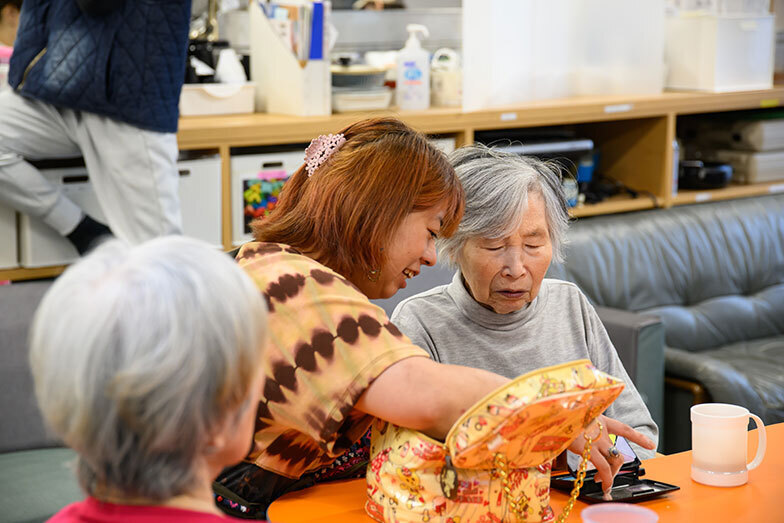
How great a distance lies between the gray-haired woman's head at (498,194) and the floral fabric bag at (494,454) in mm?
593

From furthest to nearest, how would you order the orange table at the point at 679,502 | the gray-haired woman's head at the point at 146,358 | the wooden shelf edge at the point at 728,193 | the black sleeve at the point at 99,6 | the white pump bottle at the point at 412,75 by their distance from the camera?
the wooden shelf edge at the point at 728,193, the white pump bottle at the point at 412,75, the black sleeve at the point at 99,6, the orange table at the point at 679,502, the gray-haired woman's head at the point at 146,358

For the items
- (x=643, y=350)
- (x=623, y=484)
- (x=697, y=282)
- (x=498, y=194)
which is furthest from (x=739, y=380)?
(x=623, y=484)

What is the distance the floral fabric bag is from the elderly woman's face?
1.82 feet

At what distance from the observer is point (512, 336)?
1.85 metres

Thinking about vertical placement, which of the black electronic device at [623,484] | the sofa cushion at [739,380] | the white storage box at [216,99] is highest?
the white storage box at [216,99]

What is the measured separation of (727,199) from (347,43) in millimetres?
1661

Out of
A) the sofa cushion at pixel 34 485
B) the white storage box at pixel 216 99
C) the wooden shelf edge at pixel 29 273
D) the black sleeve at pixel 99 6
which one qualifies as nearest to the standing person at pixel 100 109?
the black sleeve at pixel 99 6

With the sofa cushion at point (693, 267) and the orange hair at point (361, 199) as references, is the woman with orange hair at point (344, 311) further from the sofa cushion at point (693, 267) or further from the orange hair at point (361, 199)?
the sofa cushion at point (693, 267)

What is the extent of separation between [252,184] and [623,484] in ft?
5.95

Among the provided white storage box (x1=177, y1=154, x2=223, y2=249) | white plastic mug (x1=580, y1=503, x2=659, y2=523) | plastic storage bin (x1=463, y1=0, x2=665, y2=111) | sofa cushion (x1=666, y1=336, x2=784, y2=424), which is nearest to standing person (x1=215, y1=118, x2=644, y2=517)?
white plastic mug (x1=580, y1=503, x2=659, y2=523)

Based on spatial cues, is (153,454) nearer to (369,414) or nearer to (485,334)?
(369,414)

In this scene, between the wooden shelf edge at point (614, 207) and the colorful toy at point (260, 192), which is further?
the wooden shelf edge at point (614, 207)

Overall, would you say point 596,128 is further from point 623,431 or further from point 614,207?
point 623,431

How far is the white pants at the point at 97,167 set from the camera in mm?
2576
